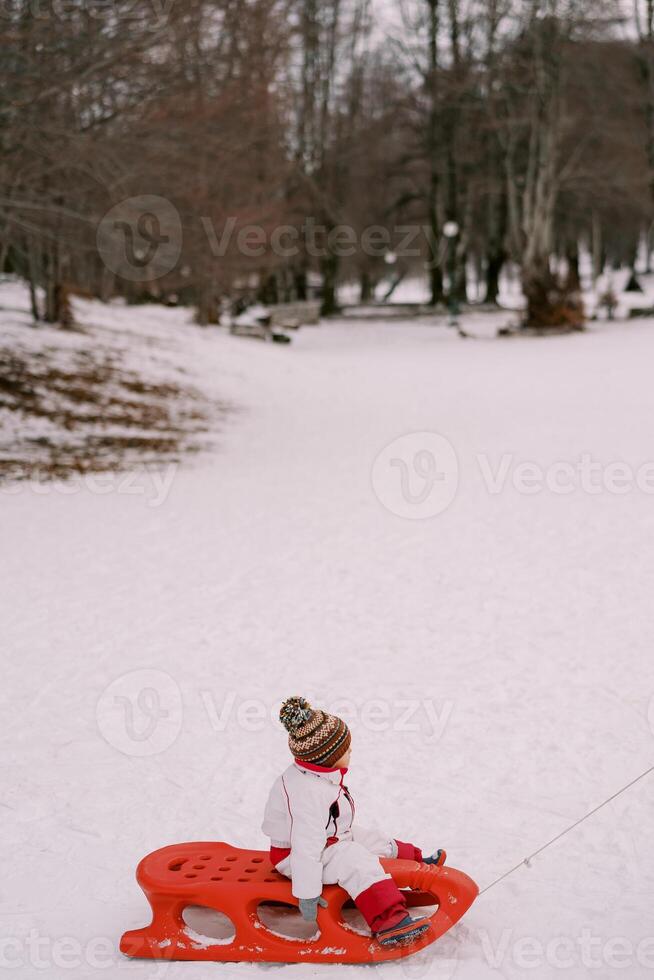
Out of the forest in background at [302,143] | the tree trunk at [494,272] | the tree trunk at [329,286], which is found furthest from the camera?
the tree trunk at [494,272]

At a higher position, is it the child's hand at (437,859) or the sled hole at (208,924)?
the child's hand at (437,859)

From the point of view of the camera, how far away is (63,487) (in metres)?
11.5

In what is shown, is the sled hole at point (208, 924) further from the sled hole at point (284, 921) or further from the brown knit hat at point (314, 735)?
the brown knit hat at point (314, 735)

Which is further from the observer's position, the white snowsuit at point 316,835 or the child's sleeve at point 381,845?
the child's sleeve at point 381,845

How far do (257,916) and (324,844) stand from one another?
1.32 feet

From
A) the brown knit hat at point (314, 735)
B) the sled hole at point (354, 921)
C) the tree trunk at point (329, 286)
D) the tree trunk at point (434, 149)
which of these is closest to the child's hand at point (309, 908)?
the sled hole at point (354, 921)

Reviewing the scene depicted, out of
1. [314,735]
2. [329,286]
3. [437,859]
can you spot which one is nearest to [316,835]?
[314,735]

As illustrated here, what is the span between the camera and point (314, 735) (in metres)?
3.37

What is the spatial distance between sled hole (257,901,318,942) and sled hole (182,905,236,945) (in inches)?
5.2

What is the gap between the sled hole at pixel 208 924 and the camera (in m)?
3.50

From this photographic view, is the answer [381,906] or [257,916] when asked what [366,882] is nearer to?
[381,906]

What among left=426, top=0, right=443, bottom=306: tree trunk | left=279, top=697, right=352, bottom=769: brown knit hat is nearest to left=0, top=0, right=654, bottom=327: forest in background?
left=426, top=0, right=443, bottom=306: tree trunk

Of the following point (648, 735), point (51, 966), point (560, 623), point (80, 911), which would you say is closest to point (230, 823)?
point (80, 911)

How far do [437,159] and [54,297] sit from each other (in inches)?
785
